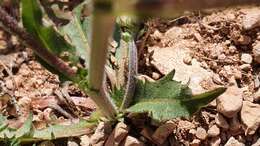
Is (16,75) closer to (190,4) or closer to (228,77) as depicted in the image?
(228,77)

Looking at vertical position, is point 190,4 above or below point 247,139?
above

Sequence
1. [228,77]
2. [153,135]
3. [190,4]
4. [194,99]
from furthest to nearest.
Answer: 1. [228,77]
2. [153,135]
3. [194,99]
4. [190,4]

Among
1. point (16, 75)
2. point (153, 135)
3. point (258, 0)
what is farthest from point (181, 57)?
point (258, 0)

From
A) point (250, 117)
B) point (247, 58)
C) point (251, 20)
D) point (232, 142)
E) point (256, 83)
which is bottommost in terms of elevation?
point (232, 142)

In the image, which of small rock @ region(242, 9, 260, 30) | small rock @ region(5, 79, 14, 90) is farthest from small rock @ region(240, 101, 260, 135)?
small rock @ region(5, 79, 14, 90)

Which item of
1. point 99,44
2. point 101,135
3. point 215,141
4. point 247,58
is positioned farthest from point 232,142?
point 99,44

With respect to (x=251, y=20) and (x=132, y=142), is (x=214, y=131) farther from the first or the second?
(x=251, y=20)

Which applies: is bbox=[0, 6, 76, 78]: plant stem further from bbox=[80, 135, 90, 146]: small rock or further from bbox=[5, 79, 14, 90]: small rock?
bbox=[5, 79, 14, 90]: small rock
